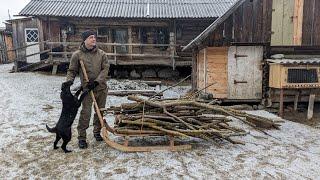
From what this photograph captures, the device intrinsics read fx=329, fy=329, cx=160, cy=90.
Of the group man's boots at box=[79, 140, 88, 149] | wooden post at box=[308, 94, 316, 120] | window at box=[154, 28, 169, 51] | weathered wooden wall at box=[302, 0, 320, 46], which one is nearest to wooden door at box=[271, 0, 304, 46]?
weathered wooden wall at box=[302, 0, 320, 46]

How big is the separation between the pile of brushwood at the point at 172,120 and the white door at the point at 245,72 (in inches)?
165

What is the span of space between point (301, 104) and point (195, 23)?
8.57 metres

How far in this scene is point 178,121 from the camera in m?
5.89

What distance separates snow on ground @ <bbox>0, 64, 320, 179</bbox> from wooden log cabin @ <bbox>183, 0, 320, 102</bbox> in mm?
2927

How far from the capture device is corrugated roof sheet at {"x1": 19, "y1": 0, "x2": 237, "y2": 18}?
16770 millimetres

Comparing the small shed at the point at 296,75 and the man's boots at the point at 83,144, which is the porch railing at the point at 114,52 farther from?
the man's boots at the point at 83,144

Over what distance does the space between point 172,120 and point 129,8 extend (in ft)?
42.5

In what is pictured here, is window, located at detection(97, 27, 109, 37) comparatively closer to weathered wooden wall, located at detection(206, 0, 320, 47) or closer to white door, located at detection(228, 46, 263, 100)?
weathered wooden wall, located at detection(206, 0, 320, 47)

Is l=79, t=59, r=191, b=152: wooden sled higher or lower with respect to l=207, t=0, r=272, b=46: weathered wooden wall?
lower

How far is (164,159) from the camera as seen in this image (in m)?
5.37

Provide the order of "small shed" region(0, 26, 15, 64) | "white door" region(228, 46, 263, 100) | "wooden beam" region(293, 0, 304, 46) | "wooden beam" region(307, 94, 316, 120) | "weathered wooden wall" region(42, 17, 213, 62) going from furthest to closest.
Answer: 1. "small shed" region(0, 26, 15, 64)
2. "weathered wooden wall" region(42, 17, 213, 62)
3. "white door" region(228, 46, 263, 100)
4. "wooden beam" region(293, 0, 304, 46)
5. "wooden beam" region(307, 94, 316, 120)

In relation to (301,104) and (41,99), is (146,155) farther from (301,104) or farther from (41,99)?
(301,104)

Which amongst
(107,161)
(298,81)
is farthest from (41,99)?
(298,81)

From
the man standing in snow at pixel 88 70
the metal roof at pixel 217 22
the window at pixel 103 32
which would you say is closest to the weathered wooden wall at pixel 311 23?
the metal roof at pixel 217 22
